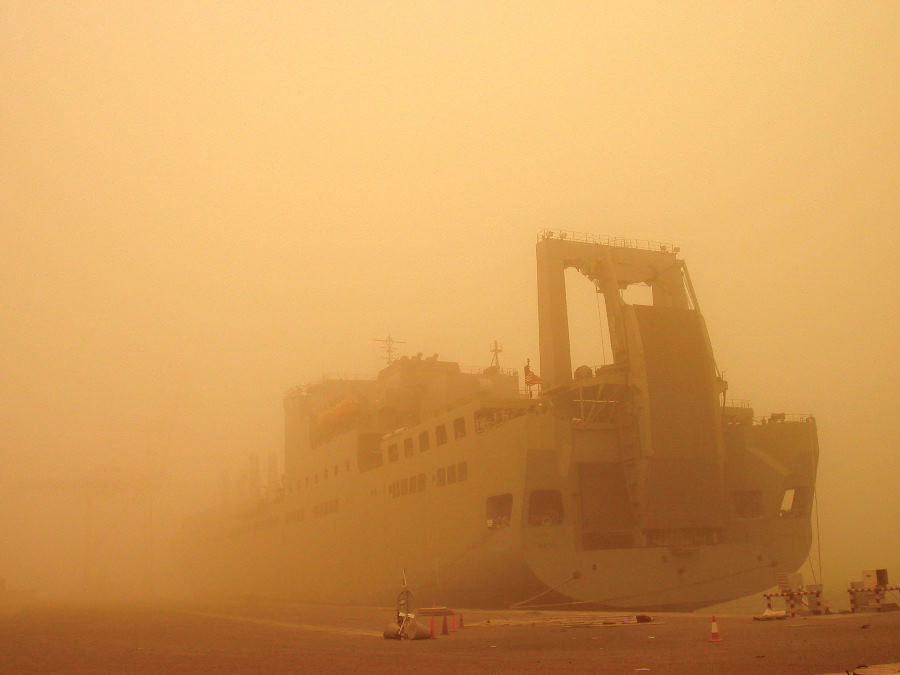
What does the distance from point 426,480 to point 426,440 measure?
1.52 meters

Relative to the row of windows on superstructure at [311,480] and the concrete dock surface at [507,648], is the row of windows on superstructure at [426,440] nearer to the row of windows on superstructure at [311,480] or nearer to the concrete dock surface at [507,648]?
the row of windows on superstructure at [311,480]

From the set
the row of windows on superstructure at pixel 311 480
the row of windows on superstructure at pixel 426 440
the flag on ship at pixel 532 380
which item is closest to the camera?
the flag on ship at pixel 532 380

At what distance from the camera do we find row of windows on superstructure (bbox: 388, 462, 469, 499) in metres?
29.3

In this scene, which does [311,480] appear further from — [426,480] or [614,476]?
[614,476]

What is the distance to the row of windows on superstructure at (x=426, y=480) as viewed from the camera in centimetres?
2934

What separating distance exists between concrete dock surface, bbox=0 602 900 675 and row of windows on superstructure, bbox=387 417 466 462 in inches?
387

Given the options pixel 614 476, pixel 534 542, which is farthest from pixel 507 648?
pixel 614 476

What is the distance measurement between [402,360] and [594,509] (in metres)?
15.9

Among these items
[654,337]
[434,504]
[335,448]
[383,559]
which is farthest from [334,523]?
[654,337]

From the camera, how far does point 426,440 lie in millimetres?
32344

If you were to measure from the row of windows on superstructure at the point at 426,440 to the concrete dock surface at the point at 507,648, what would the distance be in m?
9.83

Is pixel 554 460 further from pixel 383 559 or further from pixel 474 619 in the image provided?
pixel 383 559

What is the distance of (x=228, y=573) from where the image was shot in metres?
70.4

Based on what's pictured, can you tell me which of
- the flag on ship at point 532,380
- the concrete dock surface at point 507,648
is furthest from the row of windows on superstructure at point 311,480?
the concrete dock surface at point 507,648
